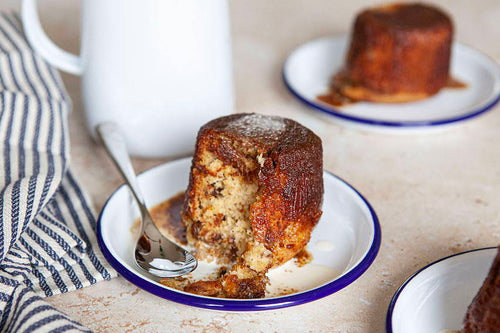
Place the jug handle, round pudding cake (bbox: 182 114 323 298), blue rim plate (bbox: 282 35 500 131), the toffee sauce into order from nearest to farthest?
round pudding cake (bbox: 182 114 323 298) < the jug handle < blue rim plate (bbox: 282 35 500 131) < the toffee sauce

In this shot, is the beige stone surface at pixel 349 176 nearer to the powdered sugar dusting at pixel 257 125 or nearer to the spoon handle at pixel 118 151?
the spoon handle at pixel 118 151

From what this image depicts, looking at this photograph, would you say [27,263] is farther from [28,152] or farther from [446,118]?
[446,118]

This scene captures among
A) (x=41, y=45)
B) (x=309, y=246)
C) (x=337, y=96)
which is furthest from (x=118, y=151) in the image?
(x=337, y=96)

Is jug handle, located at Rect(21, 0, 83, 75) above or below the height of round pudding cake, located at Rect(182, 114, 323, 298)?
above

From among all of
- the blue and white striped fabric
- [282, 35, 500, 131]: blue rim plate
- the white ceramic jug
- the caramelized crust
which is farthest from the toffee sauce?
the caramelized crust

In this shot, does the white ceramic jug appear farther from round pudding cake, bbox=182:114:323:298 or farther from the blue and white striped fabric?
round pudding cake, bbox=182:114:323:298

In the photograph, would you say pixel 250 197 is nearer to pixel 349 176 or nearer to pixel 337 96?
pixel 349 176


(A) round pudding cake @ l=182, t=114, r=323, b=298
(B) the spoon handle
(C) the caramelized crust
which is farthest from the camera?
(B) the spoon handle
